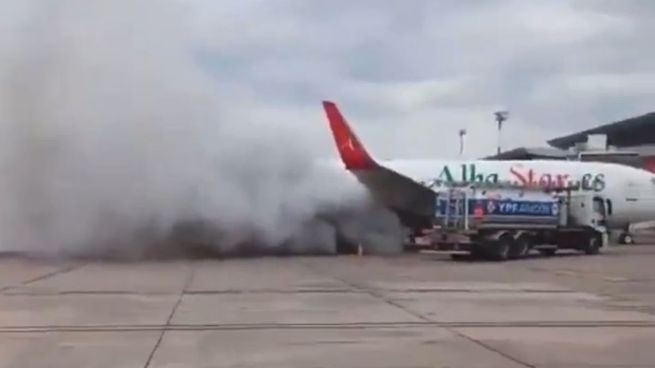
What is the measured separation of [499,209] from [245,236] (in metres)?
8.50

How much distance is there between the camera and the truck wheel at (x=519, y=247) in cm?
3438

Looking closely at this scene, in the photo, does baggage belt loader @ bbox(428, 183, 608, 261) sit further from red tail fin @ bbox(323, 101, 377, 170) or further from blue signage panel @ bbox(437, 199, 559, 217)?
red tail fin @ bbox(323, 101, 377, 170)

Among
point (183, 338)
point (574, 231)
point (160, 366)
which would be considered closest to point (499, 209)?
point (574, 231)

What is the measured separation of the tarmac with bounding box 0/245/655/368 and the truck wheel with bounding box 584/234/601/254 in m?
9.47

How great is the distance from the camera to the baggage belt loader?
111ft

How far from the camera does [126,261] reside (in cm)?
3209

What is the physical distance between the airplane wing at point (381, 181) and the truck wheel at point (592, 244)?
568 cm

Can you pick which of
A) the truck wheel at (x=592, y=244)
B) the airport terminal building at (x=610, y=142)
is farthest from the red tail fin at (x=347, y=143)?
the airport terminal building at (x=610, y=142)

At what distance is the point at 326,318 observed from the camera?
1534 cm

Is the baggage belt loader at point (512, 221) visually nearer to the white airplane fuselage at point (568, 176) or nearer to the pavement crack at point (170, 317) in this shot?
the white airplane fuselage at point (568, 176)

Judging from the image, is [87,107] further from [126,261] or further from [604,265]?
[604,265]

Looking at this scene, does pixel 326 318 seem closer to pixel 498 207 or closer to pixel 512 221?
pixel 498 207

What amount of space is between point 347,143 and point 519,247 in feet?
24.6

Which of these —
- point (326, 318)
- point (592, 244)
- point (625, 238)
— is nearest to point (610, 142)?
point (625, 238)
